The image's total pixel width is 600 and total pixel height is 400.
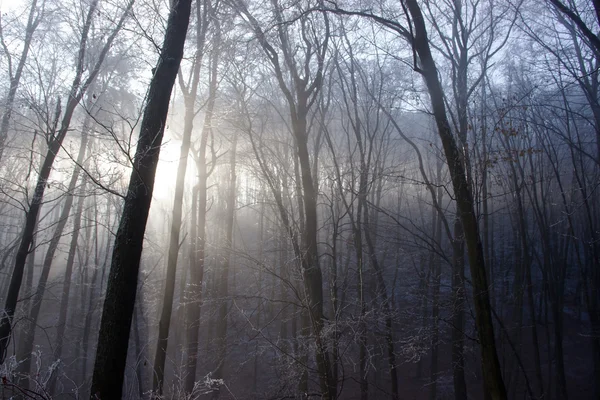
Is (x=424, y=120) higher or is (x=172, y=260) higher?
(x=424, y=120)

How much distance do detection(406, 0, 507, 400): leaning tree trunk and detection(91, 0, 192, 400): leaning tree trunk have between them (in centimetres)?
352

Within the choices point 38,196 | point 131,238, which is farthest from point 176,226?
point 131,238

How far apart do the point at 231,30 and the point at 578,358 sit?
56.8 ft

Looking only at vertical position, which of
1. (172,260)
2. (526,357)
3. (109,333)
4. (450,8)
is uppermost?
(450,8)

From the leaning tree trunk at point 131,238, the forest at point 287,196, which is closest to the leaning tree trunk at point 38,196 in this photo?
the forest at point 287,196

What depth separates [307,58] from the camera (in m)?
8.66

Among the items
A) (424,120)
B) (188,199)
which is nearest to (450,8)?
(424,120)

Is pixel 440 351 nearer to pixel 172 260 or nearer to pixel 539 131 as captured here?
pixel 539 131

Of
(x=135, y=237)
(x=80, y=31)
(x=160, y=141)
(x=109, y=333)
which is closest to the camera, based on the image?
(x=109, y=333)

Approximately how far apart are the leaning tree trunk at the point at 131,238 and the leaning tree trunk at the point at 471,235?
11.5 feet

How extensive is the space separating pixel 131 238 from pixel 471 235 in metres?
4.29

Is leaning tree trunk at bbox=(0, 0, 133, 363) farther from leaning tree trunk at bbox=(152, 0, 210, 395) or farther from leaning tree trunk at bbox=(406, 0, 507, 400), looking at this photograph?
leaning tree trunk at bbox=(406, 0, 507, 400)

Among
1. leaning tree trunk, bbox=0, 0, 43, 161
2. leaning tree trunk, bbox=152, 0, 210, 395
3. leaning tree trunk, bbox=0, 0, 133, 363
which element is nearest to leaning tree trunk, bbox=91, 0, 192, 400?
leaning tree trunk, bbox=152, 0, 210, 395

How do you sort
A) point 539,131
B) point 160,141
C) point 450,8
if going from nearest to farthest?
1. point 160,141
2. point 450,8
3. point 539,131
